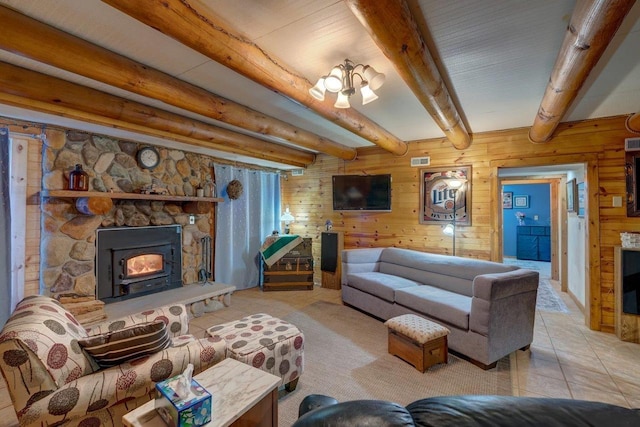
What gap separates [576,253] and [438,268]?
2.46 m

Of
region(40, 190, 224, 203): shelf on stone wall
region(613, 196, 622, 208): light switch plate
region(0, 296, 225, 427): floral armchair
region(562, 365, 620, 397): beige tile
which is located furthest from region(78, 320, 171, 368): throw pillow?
region(613, 196, 622, 208): light switch plate

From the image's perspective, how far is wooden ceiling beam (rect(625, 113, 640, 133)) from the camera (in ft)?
9.75

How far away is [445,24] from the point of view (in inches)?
65.6

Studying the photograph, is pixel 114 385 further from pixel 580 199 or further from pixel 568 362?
pixel 580 199

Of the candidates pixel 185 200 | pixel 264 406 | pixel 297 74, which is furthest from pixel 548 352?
pixel 185 200

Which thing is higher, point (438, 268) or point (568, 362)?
point (438, 268)

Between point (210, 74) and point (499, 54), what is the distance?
2.15 metres

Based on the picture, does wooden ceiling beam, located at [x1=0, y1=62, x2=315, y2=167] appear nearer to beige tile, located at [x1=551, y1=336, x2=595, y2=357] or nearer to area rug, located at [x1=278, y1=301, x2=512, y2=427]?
area rug, located at [x1=278, y1=301, x2=512, y2=427]

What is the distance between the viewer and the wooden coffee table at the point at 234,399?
48.7 inches

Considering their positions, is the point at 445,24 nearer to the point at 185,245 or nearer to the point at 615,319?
the point at 615,319

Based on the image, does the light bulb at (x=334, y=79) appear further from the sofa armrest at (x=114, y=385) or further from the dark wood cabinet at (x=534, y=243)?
the dark wood cabinet at (x=534, y=243)

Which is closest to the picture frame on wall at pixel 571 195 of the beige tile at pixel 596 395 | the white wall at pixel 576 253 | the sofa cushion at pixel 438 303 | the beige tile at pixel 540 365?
the white wall at pixel 576 253

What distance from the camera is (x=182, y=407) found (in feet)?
3.73

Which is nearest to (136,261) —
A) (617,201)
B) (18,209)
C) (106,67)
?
(18,209)
